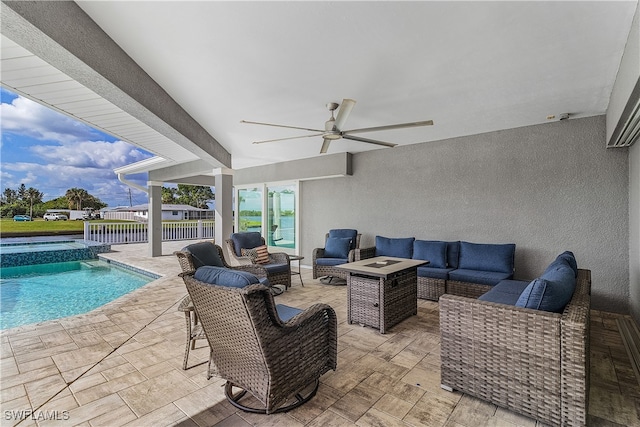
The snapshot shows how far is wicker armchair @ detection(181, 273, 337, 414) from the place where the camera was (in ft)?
5.46

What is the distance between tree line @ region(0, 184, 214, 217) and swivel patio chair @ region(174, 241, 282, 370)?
4.03m

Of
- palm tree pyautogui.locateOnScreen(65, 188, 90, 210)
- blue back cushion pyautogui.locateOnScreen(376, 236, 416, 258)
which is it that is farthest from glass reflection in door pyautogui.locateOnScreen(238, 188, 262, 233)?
palm tree pyautogui.locateOnScreen(65, 188, 90, 210)

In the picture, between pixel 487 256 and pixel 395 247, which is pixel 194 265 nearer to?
pixel 395 247

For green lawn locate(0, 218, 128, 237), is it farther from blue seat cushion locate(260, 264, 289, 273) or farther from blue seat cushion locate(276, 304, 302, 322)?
blue seat cushion locate(276, 304, 302, 322)

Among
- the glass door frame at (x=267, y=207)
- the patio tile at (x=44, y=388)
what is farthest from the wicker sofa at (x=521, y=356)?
the glass door frame at (x=267, y=207)

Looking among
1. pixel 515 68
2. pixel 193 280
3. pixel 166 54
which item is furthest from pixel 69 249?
pixel 515 68

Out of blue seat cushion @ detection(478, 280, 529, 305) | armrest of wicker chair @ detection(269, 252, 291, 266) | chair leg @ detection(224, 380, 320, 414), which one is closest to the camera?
chair leg @ detection(224, 380, 320, 414)

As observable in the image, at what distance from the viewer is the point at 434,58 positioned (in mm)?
2570

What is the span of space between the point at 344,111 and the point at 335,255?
3358mm

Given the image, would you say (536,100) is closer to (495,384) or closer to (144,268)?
(495,384)

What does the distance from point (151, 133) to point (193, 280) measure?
12.8 ft

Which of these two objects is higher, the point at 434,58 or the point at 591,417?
the point at 434,58

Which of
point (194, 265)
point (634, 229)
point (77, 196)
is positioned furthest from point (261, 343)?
point (77, 196)

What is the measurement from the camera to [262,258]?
5.05m
